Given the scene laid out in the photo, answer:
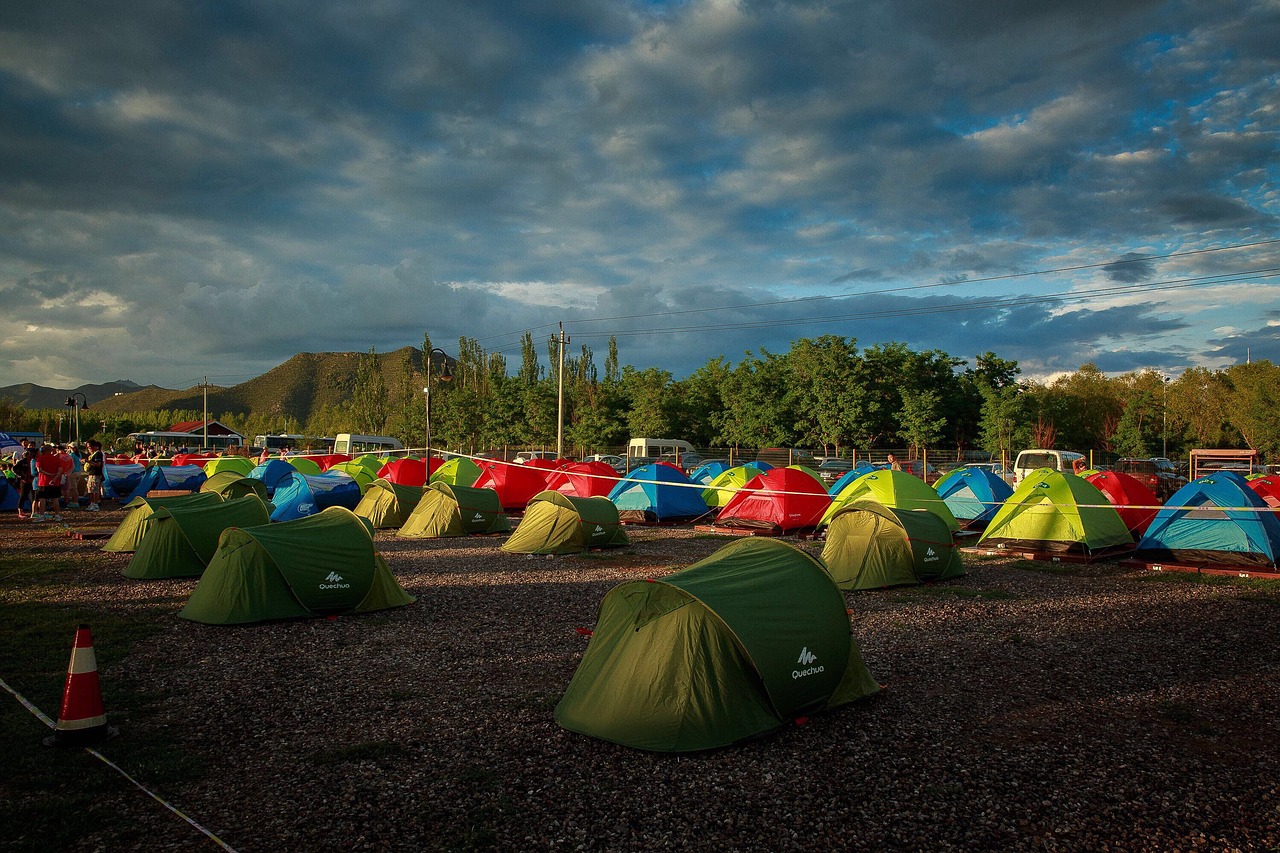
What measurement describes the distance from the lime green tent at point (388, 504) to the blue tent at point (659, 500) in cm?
577

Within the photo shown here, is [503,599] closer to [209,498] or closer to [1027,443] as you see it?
[209,498]

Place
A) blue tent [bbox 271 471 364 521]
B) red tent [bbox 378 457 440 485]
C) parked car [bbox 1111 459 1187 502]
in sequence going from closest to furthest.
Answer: blue tent [bbox 271 471 364 521] < red tent [bbox 378 457 440 485] < parked car [bbox 1111 459 1187 502]

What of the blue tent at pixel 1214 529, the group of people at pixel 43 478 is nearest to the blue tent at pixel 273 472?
the group of people at pixel 43 478

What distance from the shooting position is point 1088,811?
505 centimetres

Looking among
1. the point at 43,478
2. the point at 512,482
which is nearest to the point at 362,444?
the point at 43,478

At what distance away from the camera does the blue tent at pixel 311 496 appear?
69.5 feet

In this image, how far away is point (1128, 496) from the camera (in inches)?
702

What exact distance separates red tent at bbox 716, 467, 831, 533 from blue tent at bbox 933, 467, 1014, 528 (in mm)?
3167

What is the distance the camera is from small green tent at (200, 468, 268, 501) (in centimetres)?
1872

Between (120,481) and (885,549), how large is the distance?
28399mm

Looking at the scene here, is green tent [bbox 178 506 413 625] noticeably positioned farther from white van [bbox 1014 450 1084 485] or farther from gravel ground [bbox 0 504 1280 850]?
white van [bbox 1014 450 1084 485]

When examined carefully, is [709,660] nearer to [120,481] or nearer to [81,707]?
[81,707]

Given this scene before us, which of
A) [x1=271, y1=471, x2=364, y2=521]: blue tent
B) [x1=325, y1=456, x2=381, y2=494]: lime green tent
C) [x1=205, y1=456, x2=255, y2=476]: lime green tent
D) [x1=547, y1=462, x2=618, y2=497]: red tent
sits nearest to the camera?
[x1=271, y1=471, x2=364, y2=521]: blue tent

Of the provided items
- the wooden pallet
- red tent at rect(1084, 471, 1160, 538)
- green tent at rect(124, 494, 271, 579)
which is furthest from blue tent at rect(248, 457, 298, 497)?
the wooden pallet
